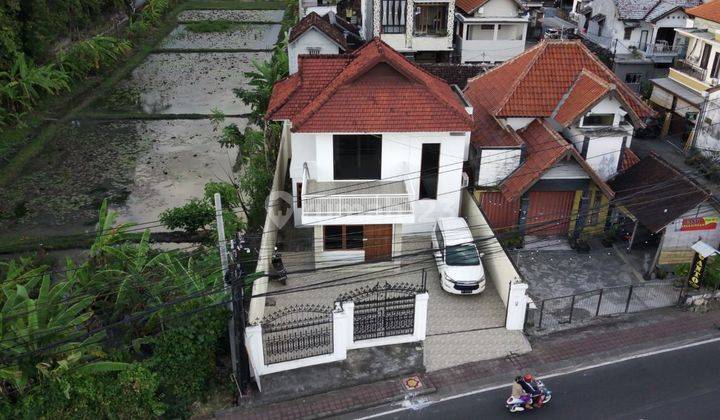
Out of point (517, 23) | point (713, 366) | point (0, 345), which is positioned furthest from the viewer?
point (517, 23)

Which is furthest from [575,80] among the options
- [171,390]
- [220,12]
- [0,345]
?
[220,12]

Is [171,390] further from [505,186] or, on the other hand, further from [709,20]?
[709,20]

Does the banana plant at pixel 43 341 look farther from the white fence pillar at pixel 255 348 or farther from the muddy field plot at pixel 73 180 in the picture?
the muddy field plot at pixel 73 180

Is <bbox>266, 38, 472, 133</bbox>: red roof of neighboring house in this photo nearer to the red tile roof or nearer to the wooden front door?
the wooden front door

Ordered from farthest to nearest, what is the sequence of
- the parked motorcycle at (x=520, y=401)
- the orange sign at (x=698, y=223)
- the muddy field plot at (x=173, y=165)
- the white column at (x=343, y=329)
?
the muddy field plot at (x=173, y=165), the orange sign at (x=698, y=223), the white column at (x=343, y=329), the parked motorcycle at (x=520, y=401)

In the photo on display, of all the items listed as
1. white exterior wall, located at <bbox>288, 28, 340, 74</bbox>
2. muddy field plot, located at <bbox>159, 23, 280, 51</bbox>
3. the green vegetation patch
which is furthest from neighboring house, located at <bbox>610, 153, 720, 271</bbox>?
the green vegetation patch

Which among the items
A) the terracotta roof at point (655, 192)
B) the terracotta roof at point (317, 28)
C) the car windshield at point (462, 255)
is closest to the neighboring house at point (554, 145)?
the terracotta roof at point (655, 192)
